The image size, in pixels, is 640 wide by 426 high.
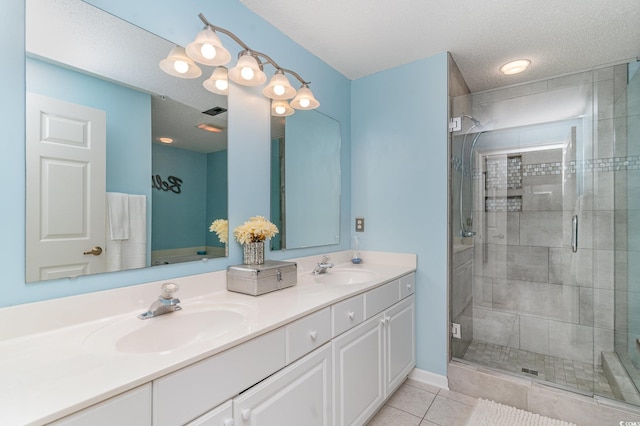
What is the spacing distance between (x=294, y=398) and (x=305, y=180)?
4.62 ft

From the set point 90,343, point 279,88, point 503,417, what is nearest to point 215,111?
point 279,88

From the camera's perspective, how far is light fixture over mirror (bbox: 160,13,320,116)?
1.35 metres

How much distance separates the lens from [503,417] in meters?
1.83

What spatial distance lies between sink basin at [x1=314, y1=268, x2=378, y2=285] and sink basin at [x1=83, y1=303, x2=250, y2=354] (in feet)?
3.01

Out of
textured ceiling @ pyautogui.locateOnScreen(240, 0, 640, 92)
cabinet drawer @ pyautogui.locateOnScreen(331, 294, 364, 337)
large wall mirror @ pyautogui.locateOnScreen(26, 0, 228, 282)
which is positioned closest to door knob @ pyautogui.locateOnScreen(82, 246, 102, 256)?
large wall mirror @ pyautogui.locateOnScreen(26, 0, 228, 282)

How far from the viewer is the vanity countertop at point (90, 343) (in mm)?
641

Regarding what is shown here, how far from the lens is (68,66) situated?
1.10 metres

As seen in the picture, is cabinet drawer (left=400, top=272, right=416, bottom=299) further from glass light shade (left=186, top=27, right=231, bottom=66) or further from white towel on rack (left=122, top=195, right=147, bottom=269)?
glass light shade (left=186, top=27, right=231, bottom=66)

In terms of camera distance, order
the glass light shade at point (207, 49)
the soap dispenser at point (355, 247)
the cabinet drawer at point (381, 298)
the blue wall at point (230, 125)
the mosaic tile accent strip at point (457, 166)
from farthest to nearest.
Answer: the soap dispenser at point (355, 247), the mosaic tile accent strip at point (457, 166), the cabinet drawer at point (381, 298), the glass light shade at point (207, 49), the blue wall at point (230, 125)

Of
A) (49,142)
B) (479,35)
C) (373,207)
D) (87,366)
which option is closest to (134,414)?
(87,366)

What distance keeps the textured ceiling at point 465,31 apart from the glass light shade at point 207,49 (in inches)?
20.6

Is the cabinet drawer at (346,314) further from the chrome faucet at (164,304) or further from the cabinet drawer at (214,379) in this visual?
the chrome faucet at (164,304)

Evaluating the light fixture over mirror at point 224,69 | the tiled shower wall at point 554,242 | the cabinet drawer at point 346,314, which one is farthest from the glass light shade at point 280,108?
the tiled shower wall at point 554,242

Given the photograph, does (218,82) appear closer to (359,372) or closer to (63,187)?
(63,187)
